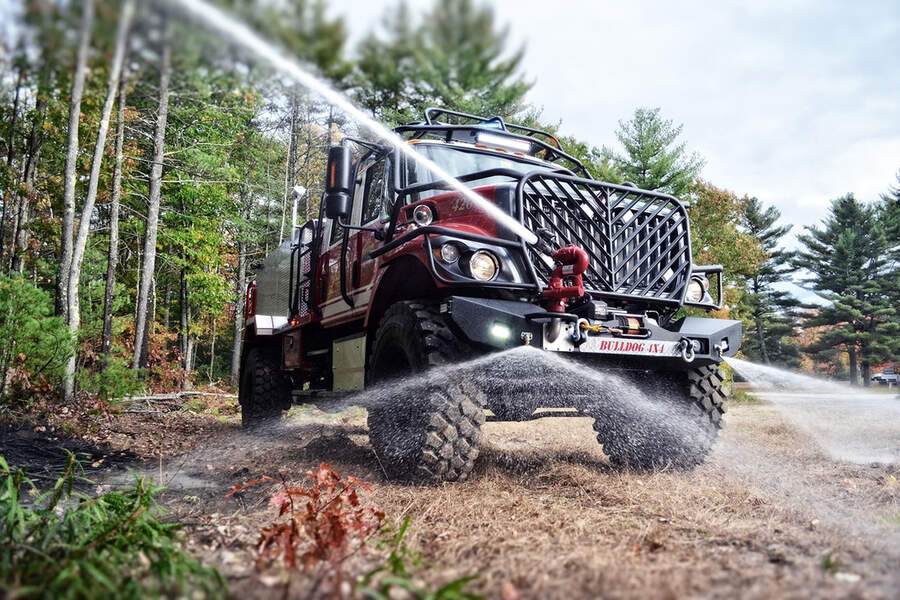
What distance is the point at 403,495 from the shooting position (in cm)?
412

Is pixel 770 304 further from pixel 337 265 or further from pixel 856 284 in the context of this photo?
pixel 337 265

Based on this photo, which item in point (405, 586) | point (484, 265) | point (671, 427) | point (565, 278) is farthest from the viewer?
point (671, 427)

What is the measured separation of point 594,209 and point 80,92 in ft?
11.3

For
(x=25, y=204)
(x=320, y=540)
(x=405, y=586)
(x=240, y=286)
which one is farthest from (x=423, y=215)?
(x=240, y=286)

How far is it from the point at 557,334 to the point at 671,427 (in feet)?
6.36

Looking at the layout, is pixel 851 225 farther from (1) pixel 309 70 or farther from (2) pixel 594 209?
(1) pixel 309 70

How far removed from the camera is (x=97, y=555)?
2414mm

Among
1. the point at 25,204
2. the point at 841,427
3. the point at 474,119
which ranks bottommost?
the point at 841,427

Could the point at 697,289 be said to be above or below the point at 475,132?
below

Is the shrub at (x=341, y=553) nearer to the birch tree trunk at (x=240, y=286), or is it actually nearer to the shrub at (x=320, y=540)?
the shrub at (x=320, y=540)

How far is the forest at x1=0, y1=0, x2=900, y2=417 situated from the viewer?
6.75 ft

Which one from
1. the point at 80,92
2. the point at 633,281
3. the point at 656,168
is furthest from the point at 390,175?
the point at 656,168

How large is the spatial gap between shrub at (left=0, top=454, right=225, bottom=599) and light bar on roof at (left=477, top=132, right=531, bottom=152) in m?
4.03

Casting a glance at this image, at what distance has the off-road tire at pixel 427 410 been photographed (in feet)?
13.9
